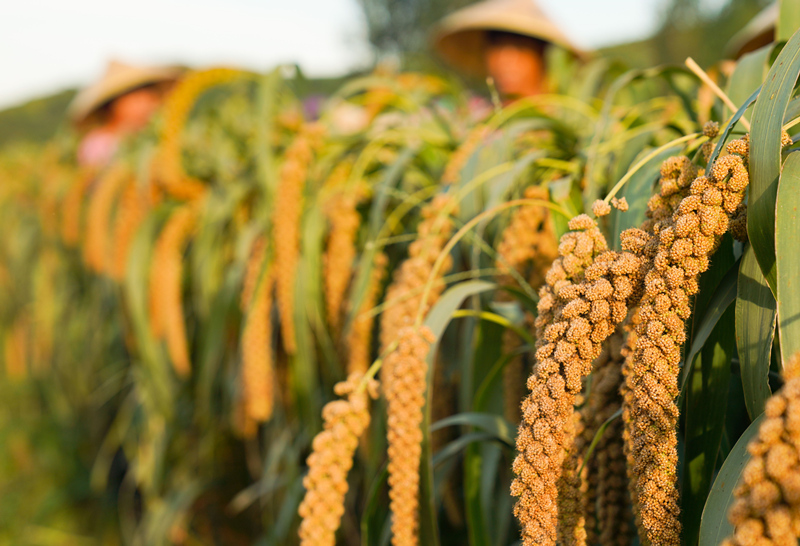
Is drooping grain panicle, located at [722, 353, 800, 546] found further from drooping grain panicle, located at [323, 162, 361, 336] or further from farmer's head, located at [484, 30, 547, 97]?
farmer's head, located at [484, 30, 547, 97]

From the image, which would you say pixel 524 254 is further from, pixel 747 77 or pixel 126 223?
pixel 126 223

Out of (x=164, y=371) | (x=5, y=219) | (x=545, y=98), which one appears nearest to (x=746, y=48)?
(x=545, y=98)

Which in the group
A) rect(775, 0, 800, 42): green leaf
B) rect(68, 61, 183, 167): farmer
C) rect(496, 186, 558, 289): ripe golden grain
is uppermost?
rect(68, 61, 183, 167): farmer

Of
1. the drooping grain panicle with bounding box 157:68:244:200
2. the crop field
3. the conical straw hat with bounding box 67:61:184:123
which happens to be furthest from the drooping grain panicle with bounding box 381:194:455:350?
the conical straw hat with bounding box 67:61:184:123

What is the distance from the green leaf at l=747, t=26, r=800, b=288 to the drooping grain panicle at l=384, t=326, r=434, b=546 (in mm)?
287

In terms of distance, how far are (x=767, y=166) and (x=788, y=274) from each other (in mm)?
72

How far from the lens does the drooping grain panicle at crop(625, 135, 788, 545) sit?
0.37m

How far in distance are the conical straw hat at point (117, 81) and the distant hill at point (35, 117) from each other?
12.7 m

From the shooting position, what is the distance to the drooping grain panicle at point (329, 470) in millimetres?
560

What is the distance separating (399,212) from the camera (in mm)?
1010

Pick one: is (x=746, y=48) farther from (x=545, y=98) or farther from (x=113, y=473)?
(x=113, y=473)

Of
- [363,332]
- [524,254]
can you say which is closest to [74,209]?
[363,332]

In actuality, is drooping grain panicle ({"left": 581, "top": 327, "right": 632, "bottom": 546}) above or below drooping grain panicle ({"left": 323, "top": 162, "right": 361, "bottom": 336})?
below

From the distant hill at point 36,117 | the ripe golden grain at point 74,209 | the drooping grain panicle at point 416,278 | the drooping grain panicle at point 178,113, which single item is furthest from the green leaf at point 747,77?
the distant hill at point 36,117
